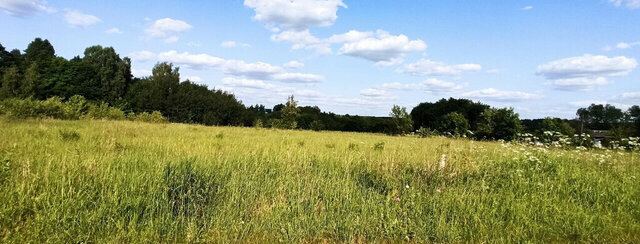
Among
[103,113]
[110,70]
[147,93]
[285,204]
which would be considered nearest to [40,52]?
[110,70]

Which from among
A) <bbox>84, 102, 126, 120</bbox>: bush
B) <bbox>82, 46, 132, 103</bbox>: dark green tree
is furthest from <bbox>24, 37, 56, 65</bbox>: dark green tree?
<bbox>84, 102, 126, 120</bbox>: bush

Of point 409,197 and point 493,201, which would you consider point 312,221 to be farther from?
point 493,201

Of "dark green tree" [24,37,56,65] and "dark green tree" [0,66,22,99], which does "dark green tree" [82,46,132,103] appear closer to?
"dark green tree" [24,37,56,65]

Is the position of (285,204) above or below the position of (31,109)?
below

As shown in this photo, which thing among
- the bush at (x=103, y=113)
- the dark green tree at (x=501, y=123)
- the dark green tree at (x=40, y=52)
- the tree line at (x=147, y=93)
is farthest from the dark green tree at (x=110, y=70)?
the dark green tree at (x=501, y=123)

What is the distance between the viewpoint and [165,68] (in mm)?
70125

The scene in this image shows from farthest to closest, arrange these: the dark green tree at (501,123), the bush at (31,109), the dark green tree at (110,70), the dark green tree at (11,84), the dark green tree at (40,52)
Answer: the dark green tree at (110,70) < the dark green tree at (40,52) < the dark green tree at (11,84) < the dark green tree at (501,123) < the bush at (31,109)

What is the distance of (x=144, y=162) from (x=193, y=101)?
206 feet

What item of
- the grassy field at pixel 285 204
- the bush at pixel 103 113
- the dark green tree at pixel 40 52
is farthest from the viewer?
the dark green tree at pixel 40 52

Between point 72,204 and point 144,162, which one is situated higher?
point 144,162

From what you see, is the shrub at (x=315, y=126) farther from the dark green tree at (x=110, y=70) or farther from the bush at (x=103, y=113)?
the dark green tree at (x=110, y=70)

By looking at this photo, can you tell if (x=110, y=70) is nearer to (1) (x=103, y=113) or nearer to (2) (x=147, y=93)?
(2) (x=147, y=93)

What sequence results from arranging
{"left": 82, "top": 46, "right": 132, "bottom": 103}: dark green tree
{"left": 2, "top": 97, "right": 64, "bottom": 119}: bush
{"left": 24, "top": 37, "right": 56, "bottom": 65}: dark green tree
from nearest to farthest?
{"left": 2, "top": 97, "right": 64, "bottom": 119}: bush < {"left": 24, "top": 37, "right": 56, "bottom": 65}: dark green tree < {"left": 82, "top": 46, "right": 132, "bottom": 103}: dark green tree

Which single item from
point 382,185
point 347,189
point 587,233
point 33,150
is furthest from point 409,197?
point 33,150
